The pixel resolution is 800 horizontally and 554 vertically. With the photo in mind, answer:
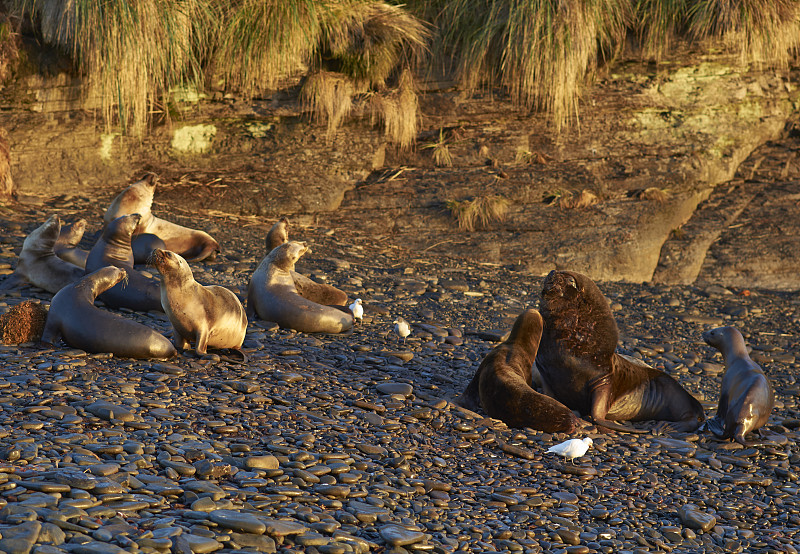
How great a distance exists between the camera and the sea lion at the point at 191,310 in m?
5.25

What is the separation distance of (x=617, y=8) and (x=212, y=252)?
6.19 m

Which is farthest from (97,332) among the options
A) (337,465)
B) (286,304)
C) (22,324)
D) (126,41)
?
(126,41)

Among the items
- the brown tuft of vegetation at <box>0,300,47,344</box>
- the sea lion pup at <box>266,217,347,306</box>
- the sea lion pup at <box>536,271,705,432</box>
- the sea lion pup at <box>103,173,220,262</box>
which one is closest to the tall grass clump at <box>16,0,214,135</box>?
the sea lion pup at <box>103,173,220,262</box>

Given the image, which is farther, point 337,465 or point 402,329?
point 402,329

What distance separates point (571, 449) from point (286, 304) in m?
2.71

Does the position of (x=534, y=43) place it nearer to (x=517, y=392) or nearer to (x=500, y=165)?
(x=500, y=165)

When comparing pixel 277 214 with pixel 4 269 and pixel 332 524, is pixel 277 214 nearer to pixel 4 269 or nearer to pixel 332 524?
pixel 4 269

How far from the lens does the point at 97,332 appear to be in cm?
494

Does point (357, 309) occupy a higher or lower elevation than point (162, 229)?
lower

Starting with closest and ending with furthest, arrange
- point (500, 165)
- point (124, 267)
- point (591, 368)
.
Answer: point (591, 368)
point (124, 267)
point (500, 165)

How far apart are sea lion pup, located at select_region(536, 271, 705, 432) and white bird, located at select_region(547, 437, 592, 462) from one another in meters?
0.86

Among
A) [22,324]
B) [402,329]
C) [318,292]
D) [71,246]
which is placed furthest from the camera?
[71,246]

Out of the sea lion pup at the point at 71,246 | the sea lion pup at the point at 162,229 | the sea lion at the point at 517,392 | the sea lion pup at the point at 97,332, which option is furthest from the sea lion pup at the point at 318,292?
the sea lion at the point at 517,392

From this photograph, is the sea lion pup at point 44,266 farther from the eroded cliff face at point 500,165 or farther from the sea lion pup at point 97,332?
the eroded cliff face at point 500,165
